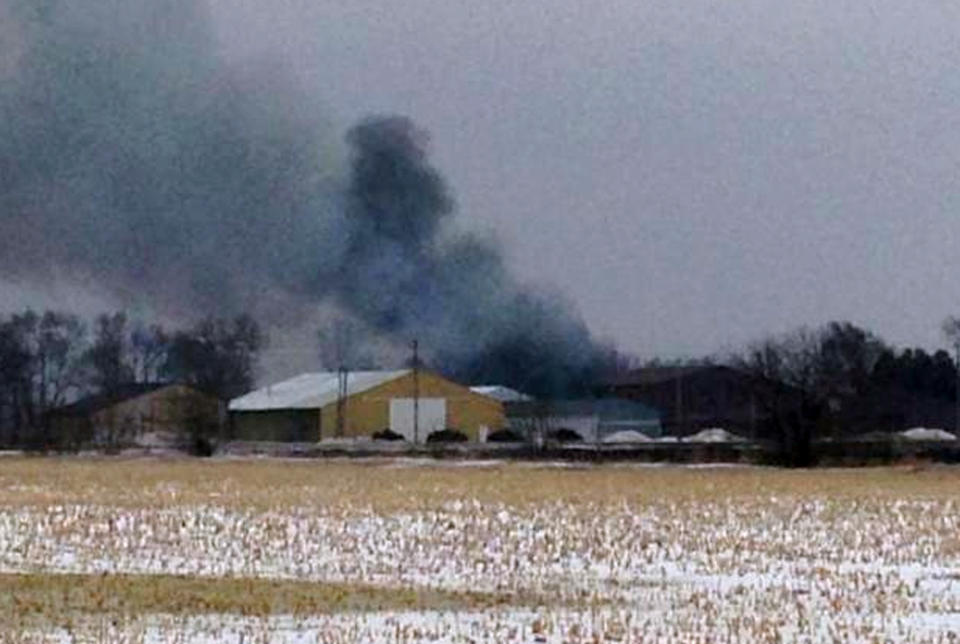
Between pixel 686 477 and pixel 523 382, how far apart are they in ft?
222

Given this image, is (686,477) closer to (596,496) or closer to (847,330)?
(596,496)

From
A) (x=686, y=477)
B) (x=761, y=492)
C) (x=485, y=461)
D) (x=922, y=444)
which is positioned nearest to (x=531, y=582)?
(x=761, y=492)

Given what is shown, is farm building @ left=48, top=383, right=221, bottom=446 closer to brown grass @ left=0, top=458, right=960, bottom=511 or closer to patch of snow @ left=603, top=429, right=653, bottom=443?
patch of snow @ left=603, top=429, right=653, bottom=443

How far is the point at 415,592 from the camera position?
2294 centimetres

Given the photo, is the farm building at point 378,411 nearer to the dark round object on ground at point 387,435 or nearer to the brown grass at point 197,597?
the dark round object on ground at point 387,435

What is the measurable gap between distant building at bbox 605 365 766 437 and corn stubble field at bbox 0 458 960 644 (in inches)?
3190

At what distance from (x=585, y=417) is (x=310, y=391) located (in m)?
21.2

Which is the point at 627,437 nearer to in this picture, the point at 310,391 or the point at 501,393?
the point at 501,393

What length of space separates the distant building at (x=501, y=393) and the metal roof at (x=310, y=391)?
5.36 m

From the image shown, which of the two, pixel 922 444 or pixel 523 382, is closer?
pixel 922 444

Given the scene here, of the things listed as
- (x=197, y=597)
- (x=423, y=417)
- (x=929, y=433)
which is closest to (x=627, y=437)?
(x=423, y=417)

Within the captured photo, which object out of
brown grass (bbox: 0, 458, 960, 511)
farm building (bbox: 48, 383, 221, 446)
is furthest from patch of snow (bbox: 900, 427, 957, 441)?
farm building (bbox: 48, 383, 221, 446)

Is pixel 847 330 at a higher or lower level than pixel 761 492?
higher

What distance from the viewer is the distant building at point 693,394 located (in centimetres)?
13162
